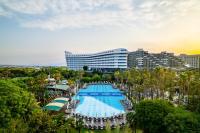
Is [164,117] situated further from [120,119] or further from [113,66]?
[113,66]

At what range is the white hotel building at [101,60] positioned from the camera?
119875mm

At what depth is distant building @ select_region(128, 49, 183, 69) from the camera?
133625mm

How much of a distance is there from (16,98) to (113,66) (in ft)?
336

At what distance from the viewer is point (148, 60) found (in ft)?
438

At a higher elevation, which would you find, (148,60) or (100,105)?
(148,60)

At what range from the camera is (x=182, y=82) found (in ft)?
118

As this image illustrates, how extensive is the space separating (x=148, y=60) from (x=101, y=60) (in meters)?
24.3

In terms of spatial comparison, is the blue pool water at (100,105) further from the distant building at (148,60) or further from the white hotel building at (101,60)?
the distant building at (148,60)

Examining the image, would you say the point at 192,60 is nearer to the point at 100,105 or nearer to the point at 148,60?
the point at 148,60

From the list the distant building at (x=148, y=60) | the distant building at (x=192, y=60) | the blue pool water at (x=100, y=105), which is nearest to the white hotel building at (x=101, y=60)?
the distant building at (x=148, y=60)

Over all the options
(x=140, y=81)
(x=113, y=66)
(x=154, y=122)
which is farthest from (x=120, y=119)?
(x=113, y=66)

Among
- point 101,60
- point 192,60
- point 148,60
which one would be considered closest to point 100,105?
point 101,60

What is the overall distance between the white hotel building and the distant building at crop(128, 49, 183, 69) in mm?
15076

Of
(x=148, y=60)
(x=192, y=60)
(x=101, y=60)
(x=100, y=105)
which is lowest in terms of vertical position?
(x=100, y=105)
